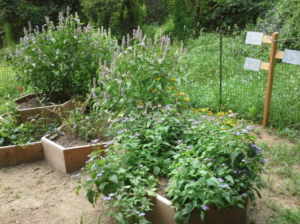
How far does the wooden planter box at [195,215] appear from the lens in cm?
236

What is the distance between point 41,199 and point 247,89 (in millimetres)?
3770

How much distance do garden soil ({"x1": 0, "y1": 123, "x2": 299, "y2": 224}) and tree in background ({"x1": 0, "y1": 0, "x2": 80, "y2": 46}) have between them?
1127 cm

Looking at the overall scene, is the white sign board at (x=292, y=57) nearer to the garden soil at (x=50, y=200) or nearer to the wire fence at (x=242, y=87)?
the wire fence at (x=242, y=87)

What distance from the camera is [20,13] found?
44.2ft

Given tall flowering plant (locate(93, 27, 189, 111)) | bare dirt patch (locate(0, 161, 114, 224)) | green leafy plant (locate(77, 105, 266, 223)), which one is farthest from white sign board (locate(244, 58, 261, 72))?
bare dirt patch (locate(0, 161, 114, 224))

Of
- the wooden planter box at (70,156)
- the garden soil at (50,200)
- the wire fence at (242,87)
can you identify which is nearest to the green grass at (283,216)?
the garden soil at (50,200)

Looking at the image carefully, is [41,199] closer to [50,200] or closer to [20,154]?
[50,200]

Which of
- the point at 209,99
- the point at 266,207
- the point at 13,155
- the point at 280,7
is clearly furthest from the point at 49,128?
the point at 280,7

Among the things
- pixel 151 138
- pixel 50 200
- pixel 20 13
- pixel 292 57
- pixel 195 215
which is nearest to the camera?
pixel 195 215

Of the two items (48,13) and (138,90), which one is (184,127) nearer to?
(138,90)

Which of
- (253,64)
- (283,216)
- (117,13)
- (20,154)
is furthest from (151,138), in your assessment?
(117,13)

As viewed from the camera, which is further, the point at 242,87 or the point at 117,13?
the point at 117,13

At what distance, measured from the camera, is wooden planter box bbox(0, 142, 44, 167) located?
3.96 metres

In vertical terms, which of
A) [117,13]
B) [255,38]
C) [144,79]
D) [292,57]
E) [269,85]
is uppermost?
[117,13]
